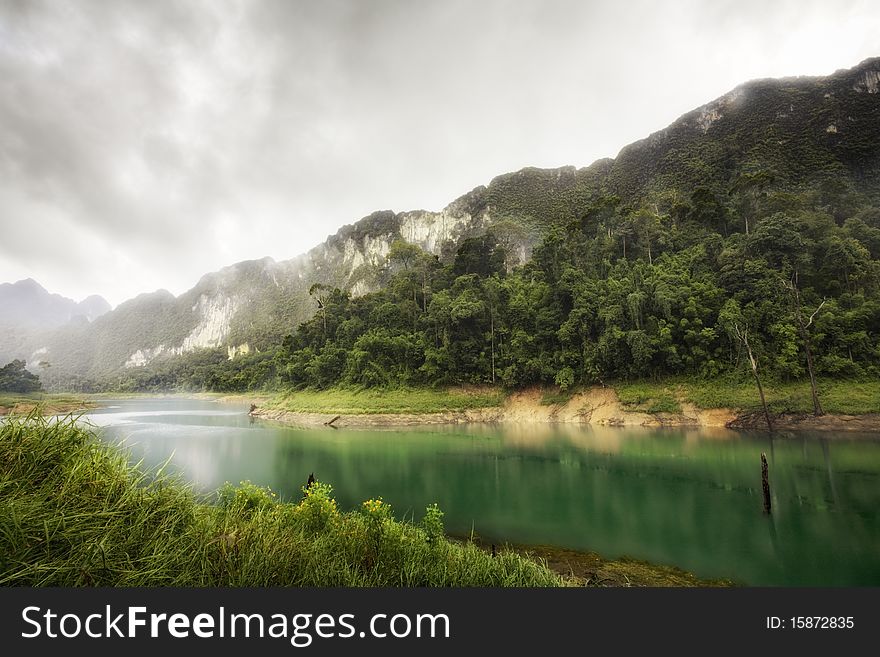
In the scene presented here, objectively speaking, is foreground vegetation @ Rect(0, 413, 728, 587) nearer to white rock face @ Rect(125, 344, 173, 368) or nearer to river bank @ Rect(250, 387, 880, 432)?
river bank @ Rect(250, 387, 880, 432)

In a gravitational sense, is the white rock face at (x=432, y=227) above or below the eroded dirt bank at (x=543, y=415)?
above

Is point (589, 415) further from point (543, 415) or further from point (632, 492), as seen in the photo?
point (632, 492)

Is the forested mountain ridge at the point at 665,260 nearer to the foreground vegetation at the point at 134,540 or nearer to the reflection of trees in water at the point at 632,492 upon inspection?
the reflection of trees in water at the point at 632,492

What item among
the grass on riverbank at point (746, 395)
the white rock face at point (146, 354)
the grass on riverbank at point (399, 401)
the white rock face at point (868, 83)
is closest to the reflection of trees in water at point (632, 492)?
the grass on riverbank at point (746, 395)

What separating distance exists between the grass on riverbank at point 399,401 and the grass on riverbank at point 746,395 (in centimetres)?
1224

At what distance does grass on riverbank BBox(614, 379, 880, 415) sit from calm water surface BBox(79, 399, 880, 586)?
9.42ft

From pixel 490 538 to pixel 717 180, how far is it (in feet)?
230

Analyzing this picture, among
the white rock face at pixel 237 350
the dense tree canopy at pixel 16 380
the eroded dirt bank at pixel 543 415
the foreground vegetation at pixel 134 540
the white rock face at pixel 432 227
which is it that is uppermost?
the white rock face at pixel 432 227

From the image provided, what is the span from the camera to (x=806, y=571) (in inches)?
289

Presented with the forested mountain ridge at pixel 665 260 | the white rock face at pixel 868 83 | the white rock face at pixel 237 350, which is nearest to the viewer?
the forested mountain ridge at pixel 665 260

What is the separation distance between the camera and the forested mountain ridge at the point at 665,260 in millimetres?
30344

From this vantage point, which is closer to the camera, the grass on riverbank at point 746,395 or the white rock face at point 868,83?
the grass on riverbank at point 746,395

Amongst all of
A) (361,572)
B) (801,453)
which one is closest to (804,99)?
Answer: (801,453)

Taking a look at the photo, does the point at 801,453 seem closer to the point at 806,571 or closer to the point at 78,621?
the point at 806,571
